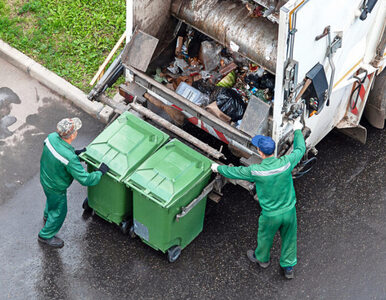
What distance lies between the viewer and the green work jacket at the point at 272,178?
5.11 metres

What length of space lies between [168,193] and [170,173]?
0.20 metres

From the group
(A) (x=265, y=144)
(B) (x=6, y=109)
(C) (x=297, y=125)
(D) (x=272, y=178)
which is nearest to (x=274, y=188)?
(D) (x=272, y=178)

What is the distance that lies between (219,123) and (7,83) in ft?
9.41

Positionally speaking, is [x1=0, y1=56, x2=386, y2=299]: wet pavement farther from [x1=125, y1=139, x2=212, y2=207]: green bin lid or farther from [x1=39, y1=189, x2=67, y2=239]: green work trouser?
[x1=125, y1=139, x2=212, y2=207]: green bin lid

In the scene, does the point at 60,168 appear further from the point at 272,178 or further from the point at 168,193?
the point at 272,178

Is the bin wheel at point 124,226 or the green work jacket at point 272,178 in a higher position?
the green work jacket at point 272,178

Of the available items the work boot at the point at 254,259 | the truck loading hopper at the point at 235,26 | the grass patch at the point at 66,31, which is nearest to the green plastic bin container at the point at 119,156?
the truck loading hopper at the point at 235,26

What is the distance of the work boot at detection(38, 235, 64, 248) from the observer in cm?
580

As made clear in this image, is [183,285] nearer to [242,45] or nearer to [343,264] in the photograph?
[343,264]

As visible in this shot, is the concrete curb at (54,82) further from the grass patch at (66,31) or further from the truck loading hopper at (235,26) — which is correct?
the truck loading hopper at (235,26)

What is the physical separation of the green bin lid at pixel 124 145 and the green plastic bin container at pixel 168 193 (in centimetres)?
9

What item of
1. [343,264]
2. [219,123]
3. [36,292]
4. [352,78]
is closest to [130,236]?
[36,292]

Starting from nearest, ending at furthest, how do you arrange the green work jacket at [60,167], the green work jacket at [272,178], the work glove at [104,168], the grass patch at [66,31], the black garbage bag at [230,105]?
the green work jacket at [272,178]
the green work jacket at [60,167]
the work glove at [104,168]
the black garbage bag at [230,105]
the grass patch at [66,31]

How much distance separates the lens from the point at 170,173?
5336 mm
